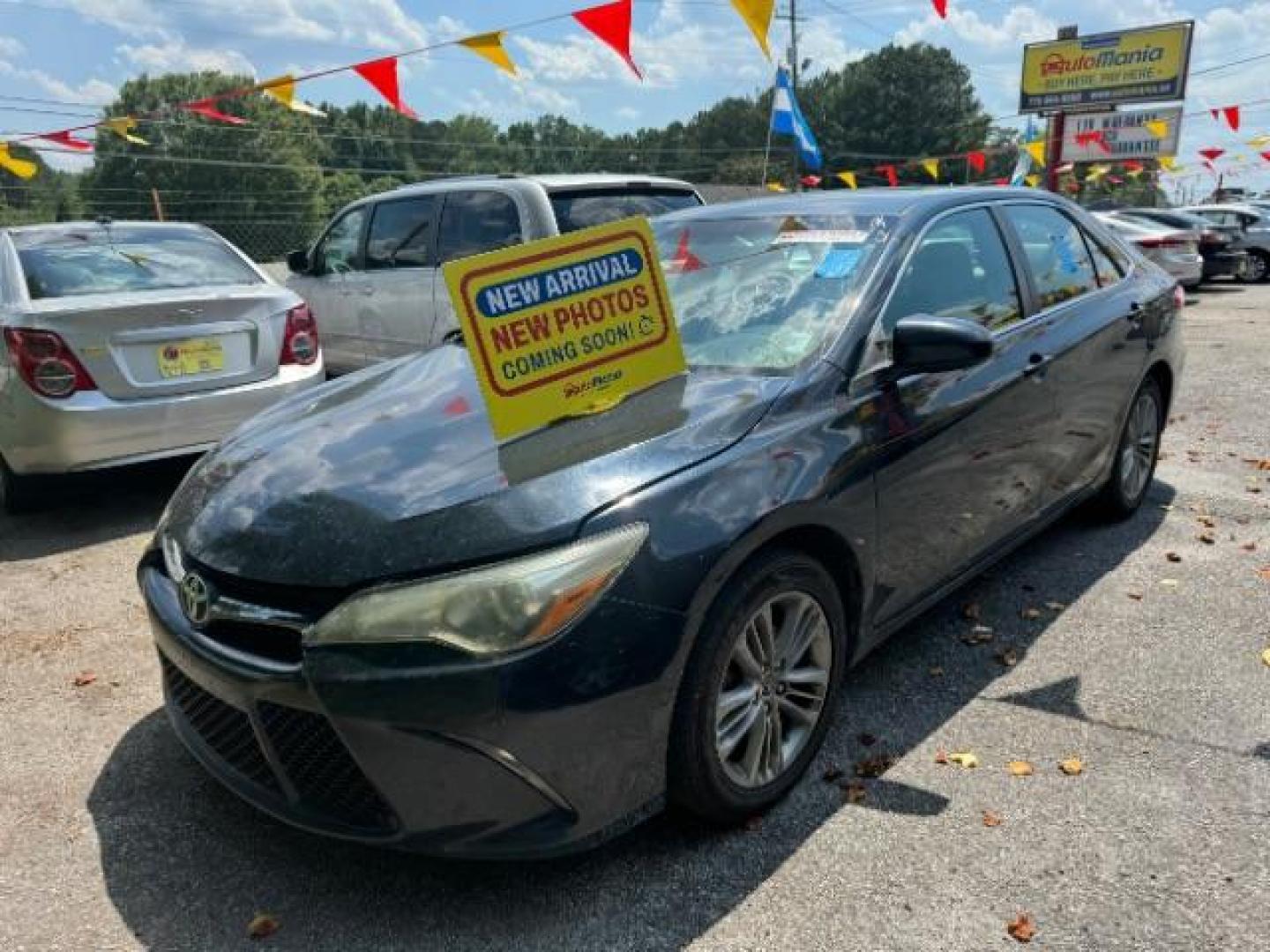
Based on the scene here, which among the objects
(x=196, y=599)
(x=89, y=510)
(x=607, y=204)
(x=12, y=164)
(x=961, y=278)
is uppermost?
(x=12, y=164)

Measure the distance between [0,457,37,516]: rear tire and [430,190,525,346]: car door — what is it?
2294 millimetres

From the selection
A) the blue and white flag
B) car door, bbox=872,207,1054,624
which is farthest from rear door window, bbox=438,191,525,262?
the blue and white flag

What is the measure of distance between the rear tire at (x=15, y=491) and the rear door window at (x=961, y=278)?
4326mm

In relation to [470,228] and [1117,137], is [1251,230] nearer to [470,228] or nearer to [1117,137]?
[1117,137]

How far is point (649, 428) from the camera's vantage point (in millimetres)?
2471

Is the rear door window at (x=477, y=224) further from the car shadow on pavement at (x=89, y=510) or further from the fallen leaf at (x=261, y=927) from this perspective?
the fallen leaf at (x=261, y=927)

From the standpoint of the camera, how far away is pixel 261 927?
2.23 m

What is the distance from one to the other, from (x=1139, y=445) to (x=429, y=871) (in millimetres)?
3900

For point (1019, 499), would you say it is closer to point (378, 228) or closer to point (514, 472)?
point (514, 472)

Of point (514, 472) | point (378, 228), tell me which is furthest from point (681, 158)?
point (514, 472)

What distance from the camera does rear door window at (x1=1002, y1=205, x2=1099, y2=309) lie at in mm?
3812

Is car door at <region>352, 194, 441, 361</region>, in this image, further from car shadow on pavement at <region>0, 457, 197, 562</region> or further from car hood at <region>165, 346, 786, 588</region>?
car hood at <region>165, 346, 786, 588</region>

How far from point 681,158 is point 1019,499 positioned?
3264 inches

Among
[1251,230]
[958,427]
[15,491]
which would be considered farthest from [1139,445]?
[1251,230]
